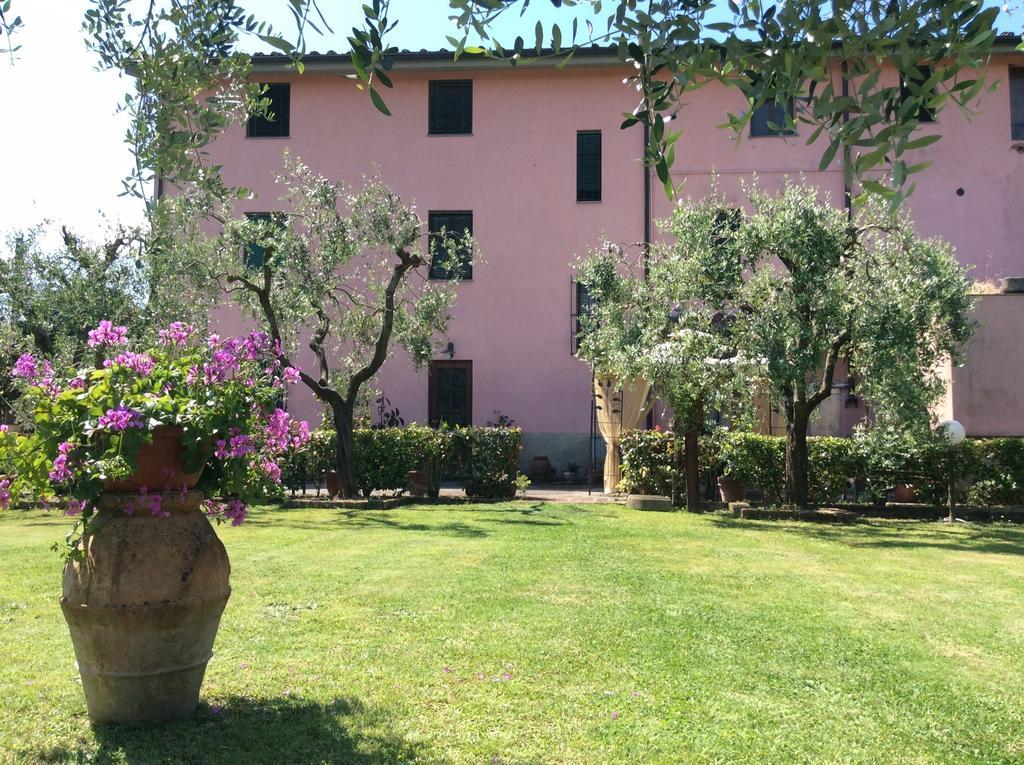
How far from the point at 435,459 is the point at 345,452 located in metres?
1.52

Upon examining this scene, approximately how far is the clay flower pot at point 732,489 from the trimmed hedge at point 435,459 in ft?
11.5

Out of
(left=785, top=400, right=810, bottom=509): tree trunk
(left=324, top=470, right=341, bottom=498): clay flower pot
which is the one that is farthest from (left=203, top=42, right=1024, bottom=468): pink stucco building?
(left=785, top=400, right=810, bottom=509): tree trunk

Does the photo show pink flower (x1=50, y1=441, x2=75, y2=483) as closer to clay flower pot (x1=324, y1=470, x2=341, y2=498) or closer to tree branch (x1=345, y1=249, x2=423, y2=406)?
tree branch (x1=345, y1=249, x2=423, y2=406)

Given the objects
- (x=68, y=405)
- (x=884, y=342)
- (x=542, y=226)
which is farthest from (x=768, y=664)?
(x=542, y=226)

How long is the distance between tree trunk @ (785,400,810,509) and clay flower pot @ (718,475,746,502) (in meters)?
0.87

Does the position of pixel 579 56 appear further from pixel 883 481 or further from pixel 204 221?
pixel 883 481

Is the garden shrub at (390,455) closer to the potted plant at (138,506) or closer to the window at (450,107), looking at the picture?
the window at (450,107)

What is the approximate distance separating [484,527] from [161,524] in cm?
724

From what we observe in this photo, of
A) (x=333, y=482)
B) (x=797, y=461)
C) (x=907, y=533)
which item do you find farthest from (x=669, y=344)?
(x=333, y=482)

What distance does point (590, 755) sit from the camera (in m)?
3.42

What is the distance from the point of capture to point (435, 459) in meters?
14.9

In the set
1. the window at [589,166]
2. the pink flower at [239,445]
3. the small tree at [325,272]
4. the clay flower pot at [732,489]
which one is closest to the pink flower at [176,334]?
the pink flower at [239,445]

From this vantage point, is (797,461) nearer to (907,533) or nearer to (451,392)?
(907,533)

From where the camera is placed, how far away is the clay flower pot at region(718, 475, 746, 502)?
13641mm
